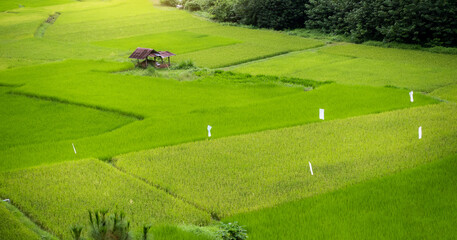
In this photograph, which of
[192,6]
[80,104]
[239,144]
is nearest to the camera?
[239,144]

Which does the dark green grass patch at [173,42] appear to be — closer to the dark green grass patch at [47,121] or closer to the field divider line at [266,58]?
the field divider line at [266,58]

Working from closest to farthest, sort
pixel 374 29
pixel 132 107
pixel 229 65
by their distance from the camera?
pixel 132 107 → pixel 229 65 → pixel 374 29

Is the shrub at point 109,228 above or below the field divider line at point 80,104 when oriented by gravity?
above

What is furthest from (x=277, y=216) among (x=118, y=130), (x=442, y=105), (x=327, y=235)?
(x=442, y=105)

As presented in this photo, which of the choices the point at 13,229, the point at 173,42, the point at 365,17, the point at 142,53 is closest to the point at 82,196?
the point at 13,229

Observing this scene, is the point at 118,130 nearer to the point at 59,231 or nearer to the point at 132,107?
the point at 132,107

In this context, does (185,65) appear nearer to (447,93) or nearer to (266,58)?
(266,58)

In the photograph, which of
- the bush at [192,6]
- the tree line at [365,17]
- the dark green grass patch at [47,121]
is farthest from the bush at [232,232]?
the bush at [192,6]
